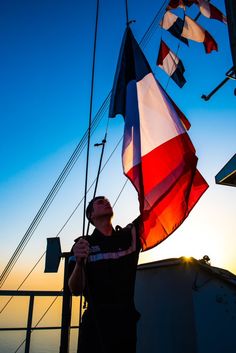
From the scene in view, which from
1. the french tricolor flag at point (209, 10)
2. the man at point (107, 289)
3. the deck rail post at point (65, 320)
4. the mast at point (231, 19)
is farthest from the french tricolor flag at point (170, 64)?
the deck rail post at point (65, 320)

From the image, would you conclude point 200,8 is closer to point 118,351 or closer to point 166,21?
point 166,21

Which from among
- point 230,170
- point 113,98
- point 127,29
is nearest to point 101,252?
point 113,98

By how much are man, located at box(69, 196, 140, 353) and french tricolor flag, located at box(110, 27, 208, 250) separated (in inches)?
17.7

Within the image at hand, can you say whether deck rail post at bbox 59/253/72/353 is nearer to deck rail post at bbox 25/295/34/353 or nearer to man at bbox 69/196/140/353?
man at bbox 69/196/140/353

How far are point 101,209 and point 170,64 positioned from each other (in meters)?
3.33

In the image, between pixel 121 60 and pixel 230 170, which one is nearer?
pixel 121 60

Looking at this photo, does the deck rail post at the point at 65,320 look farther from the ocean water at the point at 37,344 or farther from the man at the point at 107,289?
the ocean water at the point at 37,344

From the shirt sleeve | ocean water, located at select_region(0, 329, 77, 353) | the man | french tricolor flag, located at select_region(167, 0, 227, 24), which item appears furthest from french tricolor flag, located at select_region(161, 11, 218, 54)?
ocean water, located at select_region(0, 329, 77, 353)

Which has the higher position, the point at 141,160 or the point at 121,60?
the point at 121,60

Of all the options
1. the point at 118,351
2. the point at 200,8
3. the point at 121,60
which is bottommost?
the point at 118,351

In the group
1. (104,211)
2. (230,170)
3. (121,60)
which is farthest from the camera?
(230,170)

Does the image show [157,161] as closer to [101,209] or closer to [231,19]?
[101,209]

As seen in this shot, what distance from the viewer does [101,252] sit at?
2.22 m

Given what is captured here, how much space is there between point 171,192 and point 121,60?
1747mm
